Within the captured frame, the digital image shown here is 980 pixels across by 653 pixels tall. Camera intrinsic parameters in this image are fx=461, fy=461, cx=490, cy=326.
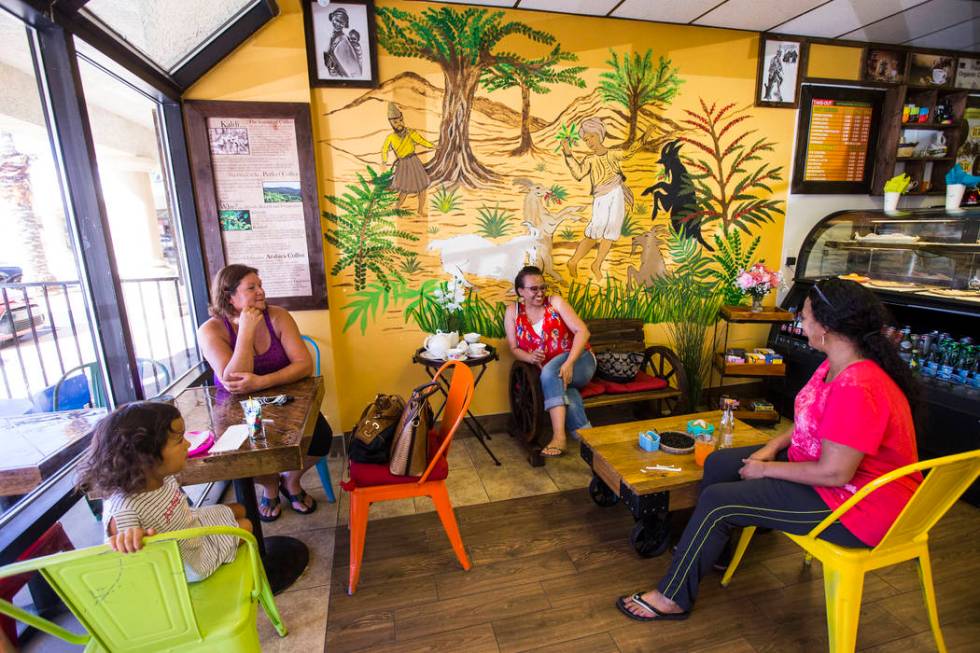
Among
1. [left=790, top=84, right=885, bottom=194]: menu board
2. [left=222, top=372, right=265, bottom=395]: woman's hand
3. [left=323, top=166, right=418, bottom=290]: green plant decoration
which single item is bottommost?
[left=222, top=372, right=265, bottom=395]: woman's hand

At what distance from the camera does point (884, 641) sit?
164 centimetres

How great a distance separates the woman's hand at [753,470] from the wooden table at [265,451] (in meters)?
1.60

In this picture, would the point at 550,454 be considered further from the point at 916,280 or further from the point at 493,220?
the point at 916,280

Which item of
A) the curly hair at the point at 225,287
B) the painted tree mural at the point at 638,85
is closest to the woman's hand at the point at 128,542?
the curly hair at the point at 225,287

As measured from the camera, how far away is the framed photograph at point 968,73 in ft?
11.8

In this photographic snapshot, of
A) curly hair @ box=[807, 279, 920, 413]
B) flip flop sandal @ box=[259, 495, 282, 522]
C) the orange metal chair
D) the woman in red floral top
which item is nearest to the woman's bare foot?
the orange metal chair

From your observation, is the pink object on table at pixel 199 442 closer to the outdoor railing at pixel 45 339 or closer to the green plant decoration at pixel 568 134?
the outdoor railing at pixel 45 339

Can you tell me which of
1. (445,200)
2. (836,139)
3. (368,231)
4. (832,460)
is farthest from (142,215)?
(836,139)

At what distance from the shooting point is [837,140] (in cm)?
363

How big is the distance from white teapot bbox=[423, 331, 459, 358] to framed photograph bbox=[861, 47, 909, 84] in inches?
146

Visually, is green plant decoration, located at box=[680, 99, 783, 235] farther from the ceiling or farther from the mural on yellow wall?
the ceiling

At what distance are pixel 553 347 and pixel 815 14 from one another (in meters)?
2.81

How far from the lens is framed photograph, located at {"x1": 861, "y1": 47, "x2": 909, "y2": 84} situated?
350 centimetres

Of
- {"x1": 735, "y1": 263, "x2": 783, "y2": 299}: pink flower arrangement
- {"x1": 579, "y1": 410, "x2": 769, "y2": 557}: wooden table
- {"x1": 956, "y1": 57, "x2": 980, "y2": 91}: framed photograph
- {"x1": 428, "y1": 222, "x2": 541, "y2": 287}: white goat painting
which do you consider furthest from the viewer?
{"x1": 956, "y1": 57, "x2": 980, "y2": 91}: framed photograph
